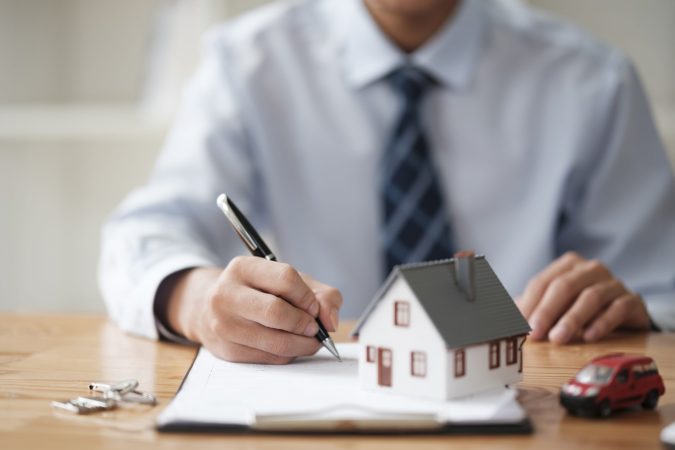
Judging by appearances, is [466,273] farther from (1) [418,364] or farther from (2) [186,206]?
(2) [186,206]

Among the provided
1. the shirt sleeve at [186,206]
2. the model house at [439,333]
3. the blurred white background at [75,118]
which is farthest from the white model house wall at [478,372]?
the blurred white background at [75,118]

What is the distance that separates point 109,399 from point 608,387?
16.8 inches

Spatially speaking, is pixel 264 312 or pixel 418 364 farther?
pixel 264 312

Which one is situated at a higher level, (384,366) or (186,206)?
(186,206)

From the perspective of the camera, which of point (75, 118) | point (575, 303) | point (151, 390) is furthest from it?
point (75, 118)

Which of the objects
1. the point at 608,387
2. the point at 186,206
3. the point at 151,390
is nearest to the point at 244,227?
the point at 151,390

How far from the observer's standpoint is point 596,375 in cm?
76

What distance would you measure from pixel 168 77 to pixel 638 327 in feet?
6.04

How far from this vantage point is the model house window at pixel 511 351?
2.68 feet

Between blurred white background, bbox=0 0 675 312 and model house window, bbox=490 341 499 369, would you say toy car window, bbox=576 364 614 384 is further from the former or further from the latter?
blurred white background, bbox=0 0 675 312

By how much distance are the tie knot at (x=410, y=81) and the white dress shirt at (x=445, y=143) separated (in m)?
0.02

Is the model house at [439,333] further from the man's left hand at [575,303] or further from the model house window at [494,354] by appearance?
the man's left hand at [575,303]

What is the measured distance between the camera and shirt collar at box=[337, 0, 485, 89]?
1648 millimetres

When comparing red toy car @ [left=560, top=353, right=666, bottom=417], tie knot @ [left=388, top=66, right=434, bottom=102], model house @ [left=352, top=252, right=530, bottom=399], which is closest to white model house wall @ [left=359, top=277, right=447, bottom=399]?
model house @ [left=352, top=252, right=530, bottom=399]
